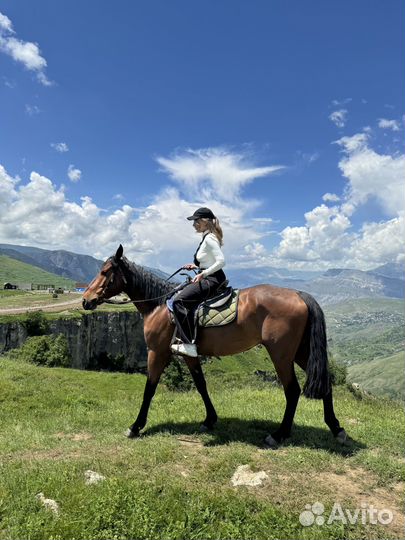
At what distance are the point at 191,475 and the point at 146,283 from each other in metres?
4.53

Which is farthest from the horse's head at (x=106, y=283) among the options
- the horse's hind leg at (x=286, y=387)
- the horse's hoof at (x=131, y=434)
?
the horse's hind leg at (x=286, y=387)

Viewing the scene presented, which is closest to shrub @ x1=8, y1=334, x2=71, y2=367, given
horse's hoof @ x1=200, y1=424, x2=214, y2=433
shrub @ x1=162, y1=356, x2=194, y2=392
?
shrub @ x1=162, y1=356, x2=194, y2=392

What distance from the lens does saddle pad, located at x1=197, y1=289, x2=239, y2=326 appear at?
8148 mm

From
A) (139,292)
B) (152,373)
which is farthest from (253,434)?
(139,292)

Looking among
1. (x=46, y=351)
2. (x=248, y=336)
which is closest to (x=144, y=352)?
(x=46, y=351)

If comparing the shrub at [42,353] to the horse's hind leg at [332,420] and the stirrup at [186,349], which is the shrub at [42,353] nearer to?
the stirrup at [186,349]

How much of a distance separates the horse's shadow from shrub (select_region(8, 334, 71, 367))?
4020cm

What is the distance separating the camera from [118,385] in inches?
1106

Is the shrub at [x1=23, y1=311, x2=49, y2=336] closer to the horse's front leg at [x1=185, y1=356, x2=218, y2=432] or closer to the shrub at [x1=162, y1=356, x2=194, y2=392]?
the shrub at [x1=162, y1=356, x2=194, y2=392]

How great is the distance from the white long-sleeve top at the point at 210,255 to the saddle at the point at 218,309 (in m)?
0.62

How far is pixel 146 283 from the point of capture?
9.23 m

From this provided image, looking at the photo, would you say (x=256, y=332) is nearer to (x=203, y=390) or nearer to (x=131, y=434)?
(x=203, y=390)

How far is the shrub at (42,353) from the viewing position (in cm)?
4475

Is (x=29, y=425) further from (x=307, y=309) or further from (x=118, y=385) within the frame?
(x=118, y=385)
